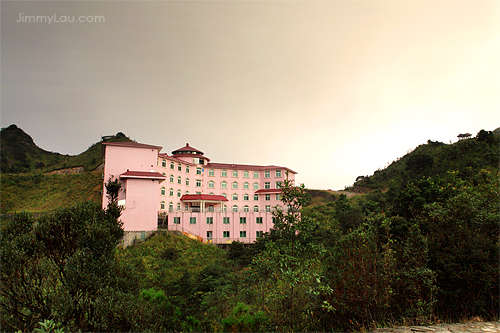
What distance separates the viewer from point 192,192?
4031cm

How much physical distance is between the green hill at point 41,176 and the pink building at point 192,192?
43.8 feet

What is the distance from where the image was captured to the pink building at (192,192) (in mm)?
28359

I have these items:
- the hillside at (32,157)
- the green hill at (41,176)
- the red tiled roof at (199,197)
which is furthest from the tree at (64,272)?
the hillside at (32,157)

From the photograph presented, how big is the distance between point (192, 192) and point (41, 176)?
37.6 metres

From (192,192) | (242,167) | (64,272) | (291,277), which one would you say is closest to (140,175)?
(192,192)

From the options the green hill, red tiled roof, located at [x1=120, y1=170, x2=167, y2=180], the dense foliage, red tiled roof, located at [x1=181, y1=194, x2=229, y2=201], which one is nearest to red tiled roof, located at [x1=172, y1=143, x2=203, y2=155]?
red tiled roof, located at [x1=181, y1=194, x2=229, y2=201]

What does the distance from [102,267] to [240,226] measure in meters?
28.3

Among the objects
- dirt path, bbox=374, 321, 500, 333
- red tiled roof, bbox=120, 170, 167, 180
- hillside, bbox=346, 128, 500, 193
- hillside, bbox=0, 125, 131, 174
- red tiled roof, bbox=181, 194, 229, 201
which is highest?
hillside, bbox=0, 125, 131, 174

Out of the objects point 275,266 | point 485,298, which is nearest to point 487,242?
point 485,298

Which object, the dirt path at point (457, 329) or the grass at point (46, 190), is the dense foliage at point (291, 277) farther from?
the grass at point (46, 190)

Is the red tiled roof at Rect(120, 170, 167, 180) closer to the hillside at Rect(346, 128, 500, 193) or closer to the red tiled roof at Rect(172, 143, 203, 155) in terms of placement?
the red tiled roof at Rect(172, 143, 203, 155)

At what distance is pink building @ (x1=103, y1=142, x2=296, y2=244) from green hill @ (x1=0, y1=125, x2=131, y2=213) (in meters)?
13.4

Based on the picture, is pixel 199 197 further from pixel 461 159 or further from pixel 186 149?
pixel 461 159

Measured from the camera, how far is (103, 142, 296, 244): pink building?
28359 mm
